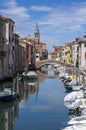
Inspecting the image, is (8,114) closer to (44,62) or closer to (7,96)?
(7,96)

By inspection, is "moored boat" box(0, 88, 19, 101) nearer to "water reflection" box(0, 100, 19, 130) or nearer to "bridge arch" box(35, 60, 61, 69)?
"water reflection" box(0, 100, 19, 130)

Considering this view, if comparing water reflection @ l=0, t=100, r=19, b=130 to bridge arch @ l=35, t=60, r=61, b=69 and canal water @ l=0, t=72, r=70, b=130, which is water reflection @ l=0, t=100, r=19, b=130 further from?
bridge arch @ l=35, t=60, r=61, b=69

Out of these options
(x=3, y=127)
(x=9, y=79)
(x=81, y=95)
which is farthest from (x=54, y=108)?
(x=9, y=79)

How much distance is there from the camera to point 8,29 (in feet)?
120

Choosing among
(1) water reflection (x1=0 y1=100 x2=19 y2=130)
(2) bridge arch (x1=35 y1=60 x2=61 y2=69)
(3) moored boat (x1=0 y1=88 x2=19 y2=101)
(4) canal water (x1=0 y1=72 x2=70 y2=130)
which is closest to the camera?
(4) canal water (x1=0 y1=72 x2=70 y2=130)

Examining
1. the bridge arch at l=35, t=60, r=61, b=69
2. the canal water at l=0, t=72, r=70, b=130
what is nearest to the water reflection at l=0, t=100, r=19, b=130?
the canal water at l=0, t=72, r=70, b=130

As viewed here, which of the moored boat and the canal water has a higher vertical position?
the moored boat

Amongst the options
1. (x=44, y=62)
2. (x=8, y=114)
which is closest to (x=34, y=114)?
(x=8, y=114)

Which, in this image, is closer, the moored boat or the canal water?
the canal water

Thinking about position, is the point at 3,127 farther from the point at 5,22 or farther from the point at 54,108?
the point at 5,22

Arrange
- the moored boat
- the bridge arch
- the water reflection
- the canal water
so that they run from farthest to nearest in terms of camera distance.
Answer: the bridge arch → the moored boat → the water reflection → the canal water

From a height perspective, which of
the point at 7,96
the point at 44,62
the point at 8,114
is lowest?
the point at 8,114

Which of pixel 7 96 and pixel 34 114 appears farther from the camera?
pixel 7 96

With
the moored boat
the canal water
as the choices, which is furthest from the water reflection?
the moored boat
